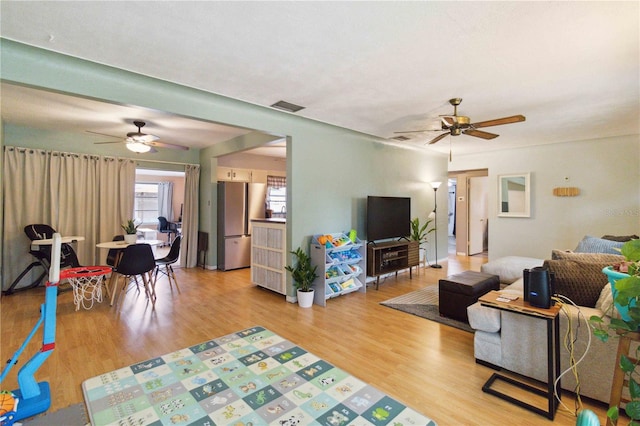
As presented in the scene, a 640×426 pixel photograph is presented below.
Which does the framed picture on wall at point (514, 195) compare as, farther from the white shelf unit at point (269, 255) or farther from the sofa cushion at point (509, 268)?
the white shelf unit at point (269, 255)

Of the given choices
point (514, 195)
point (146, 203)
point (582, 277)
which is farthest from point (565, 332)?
point (146, 203)

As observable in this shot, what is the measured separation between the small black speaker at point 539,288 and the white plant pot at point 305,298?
2.56m

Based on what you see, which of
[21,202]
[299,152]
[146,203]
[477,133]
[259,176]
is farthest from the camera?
[146,203]

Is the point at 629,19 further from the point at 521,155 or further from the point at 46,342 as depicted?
the point at 521,155

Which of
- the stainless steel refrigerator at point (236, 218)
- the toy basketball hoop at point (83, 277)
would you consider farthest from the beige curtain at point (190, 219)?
the toy basketball hoop at point (83, 277)

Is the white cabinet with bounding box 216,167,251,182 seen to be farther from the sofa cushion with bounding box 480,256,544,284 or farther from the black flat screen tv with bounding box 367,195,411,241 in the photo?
the sofa cushion with bounding box 480,256,544,284

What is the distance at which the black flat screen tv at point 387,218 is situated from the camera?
4.90 meters

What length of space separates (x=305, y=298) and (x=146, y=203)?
7803mm

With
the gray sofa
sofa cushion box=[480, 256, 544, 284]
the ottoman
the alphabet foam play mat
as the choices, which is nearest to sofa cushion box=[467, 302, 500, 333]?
the gray sofa

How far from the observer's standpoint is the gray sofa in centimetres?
200

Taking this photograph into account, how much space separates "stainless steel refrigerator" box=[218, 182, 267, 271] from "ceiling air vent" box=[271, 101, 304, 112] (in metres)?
2.67

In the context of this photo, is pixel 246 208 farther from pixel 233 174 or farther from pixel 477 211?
pixel 477 211

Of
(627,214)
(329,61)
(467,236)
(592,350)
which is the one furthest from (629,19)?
(467,236)

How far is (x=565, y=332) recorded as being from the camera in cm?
211
